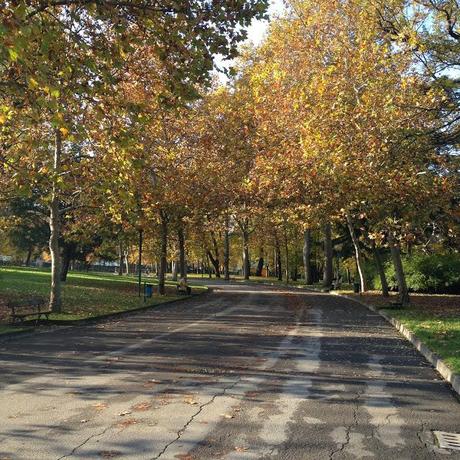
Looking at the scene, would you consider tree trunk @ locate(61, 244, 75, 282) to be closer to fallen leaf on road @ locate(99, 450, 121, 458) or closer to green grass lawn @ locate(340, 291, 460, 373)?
green grass lawn @ locate(340, 291, 460, 373)

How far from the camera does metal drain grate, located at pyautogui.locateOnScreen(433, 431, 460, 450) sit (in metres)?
5.69

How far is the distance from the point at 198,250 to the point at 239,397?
69.7 meters

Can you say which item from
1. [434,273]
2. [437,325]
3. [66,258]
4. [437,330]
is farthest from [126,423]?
[66,258]

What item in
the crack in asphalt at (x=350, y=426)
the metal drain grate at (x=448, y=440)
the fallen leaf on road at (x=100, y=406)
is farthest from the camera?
the fallen leaf on road at (x=100, y=406)

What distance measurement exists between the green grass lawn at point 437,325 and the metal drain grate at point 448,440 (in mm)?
3020

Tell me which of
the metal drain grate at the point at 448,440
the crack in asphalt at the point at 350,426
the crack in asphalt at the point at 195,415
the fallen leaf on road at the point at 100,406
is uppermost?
the fallen leaf on road at the point at 100,406

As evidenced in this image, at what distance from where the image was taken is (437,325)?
1558 centimetres

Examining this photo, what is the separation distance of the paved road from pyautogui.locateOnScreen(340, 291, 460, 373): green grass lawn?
466 millimetres

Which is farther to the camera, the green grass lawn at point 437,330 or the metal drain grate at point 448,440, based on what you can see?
the green grass lawn at point 437,330

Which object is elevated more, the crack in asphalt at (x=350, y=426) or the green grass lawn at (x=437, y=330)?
the green grass lawn at (x=437, y=330)

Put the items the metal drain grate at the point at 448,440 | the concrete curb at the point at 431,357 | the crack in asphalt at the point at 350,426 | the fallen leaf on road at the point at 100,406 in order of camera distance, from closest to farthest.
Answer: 1. the crack in asphalt at the point at 350,426
2. the metal drain grate at the point at 448,440
3. the fallen leaf on road at the point at 100,406
4. the concrete curb at the point at 431,357

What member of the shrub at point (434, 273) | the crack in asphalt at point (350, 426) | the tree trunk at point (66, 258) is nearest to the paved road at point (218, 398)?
the crack in asphalt at point (350, 426)

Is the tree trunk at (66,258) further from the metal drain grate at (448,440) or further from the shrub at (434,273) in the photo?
the metal drain grate at (448,440)

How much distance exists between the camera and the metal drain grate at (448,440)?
5.69 meters
